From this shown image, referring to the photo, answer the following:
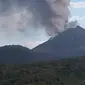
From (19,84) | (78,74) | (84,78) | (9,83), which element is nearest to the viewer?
(19,84)

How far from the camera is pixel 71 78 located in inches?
7219

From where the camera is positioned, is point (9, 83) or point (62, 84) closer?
point (62, 84)

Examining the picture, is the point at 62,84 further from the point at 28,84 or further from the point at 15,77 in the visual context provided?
the point at 15,77

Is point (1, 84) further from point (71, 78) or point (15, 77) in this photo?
point (71, 78)

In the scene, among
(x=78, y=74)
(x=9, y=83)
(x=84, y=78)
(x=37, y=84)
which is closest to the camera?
(x=37, y=84)

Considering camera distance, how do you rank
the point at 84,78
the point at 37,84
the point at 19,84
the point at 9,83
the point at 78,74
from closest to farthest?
the point at 37,84, the point at 19,84, the point at 9,83, the point at 84,78, the point at 78,74

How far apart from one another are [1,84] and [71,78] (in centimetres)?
4130

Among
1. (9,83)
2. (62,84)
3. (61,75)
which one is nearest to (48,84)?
(62,84)

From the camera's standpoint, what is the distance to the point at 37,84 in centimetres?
15038

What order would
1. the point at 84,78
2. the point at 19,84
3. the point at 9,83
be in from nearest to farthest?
the point at 19,84
the point at 9,83
the point at 84,78

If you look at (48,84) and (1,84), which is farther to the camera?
(1,84)

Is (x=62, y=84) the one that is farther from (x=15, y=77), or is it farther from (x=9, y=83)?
(x=15, y=77)

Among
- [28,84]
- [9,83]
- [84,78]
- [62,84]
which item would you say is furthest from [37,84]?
[84,78]

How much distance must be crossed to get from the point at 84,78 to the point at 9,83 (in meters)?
44.3
